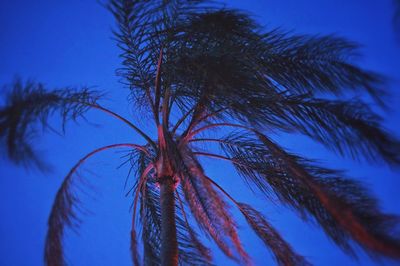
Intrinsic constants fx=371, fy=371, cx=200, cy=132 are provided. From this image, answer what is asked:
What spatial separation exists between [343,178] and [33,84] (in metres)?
3.94

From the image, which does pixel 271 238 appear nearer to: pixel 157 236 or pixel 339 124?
pixel 157 236

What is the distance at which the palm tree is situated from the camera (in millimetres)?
3646

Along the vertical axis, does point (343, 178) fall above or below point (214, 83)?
below

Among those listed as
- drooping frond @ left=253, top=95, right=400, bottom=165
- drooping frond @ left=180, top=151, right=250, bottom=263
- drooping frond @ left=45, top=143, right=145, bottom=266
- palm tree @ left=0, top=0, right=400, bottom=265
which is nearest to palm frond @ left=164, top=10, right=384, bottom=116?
palm tree @ left=0, top=0, right=400, bottom=265

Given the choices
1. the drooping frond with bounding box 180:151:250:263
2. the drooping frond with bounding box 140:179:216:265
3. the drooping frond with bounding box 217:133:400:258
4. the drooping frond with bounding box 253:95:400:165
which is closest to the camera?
the drooping frond with bounding box 217:133:400:258

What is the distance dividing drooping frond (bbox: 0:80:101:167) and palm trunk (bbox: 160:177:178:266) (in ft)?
5.06

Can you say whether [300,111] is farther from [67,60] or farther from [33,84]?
[67,60]

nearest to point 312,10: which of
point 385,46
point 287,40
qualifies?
point 385,46

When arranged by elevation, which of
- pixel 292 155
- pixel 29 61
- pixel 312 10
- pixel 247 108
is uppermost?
pixel 29 61

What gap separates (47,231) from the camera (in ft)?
15.9

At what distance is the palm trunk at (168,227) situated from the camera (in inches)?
167

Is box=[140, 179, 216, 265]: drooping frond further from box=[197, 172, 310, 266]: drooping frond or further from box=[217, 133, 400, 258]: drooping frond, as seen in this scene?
box=[217, 133, 400, 258]: drooping frond

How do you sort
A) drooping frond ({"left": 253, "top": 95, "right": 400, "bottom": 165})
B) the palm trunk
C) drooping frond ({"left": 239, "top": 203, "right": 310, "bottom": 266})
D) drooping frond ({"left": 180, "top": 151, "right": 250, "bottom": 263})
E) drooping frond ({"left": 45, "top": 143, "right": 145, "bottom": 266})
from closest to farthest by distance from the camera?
drooping frond ({"left": 253, "top": 95, "right": 400, "bottom": 165}) < drooping frond ({"left": 180, "top": 151, "right": 250, "bottom": 263}) < the palm trunk < drooping frond ({"left": 45, "top": 143, "right": 145, "bottom": 266}) < drooping frond ({"left": 239, "top": 203, "right": 310, "bottom": 266})

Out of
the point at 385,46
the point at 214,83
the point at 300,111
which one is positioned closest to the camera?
the point at 214,83
